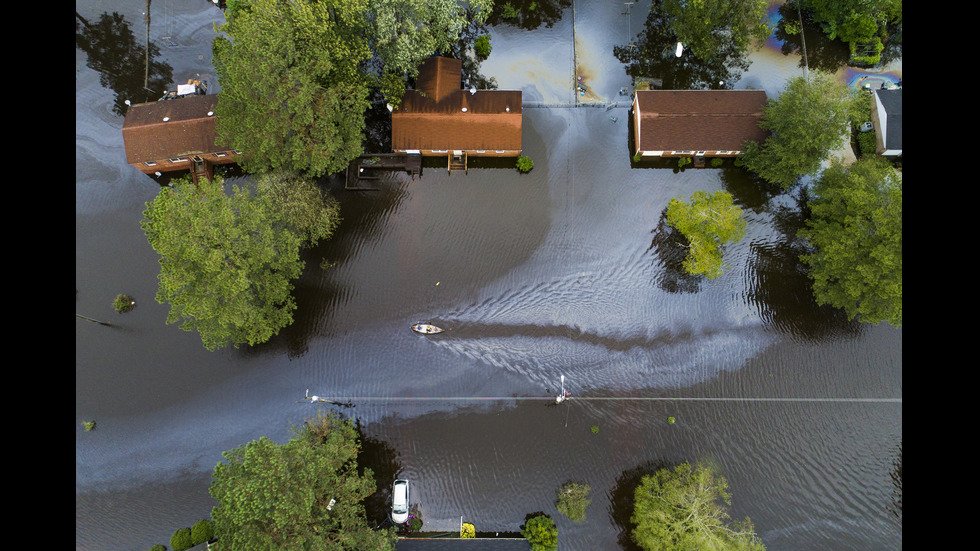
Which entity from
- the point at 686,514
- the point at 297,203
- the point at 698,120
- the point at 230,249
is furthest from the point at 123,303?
the point at 698,120

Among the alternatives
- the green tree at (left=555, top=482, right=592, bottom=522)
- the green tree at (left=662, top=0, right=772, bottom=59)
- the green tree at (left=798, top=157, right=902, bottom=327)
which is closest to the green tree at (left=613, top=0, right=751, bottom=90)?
the green tree at (left=662, top=0, right=772, bottom=59)

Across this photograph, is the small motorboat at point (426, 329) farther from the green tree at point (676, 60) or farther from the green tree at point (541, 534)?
the green tree at point (676, 60)

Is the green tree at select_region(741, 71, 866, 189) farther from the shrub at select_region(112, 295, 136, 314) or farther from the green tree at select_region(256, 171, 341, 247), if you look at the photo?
the shrub at select_region(112, 295, 136, 314)

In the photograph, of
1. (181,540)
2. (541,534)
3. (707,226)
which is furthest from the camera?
(181,540)

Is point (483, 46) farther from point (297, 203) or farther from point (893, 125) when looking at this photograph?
point (893, 125)

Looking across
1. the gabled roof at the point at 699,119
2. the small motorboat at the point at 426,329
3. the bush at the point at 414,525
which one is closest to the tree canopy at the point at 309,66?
the small motorboat at the point at 426,329
